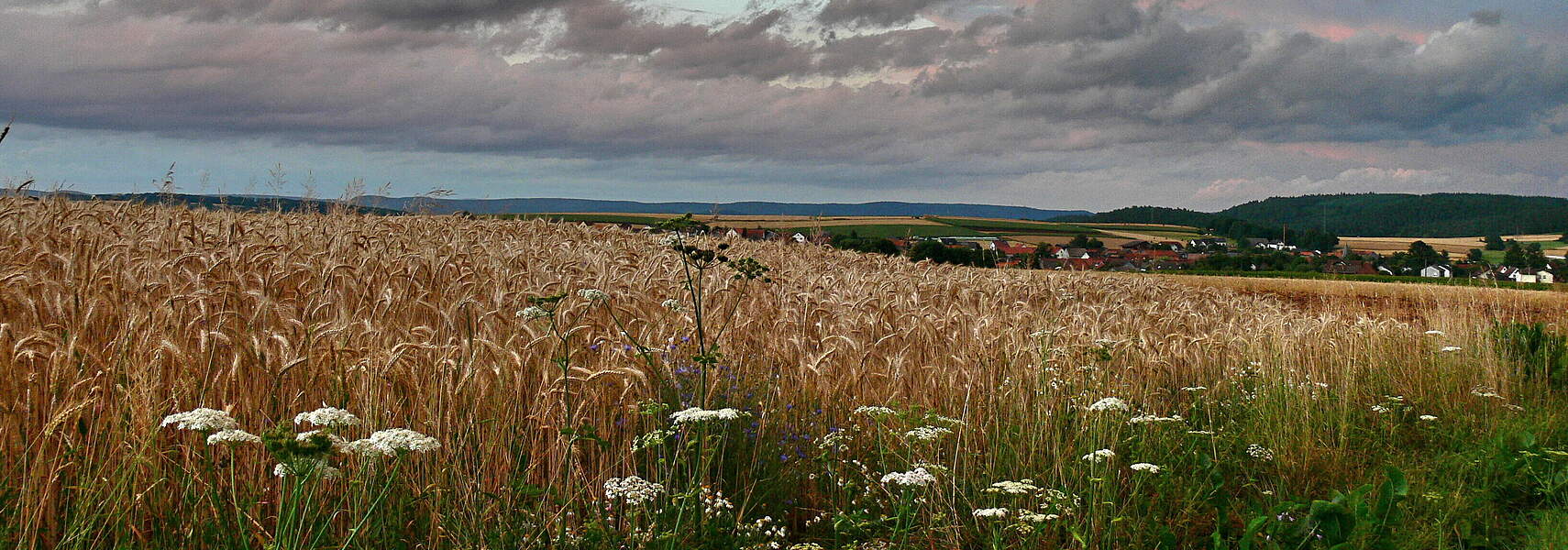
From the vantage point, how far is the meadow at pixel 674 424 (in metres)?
3.49

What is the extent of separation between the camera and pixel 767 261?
15523 millimetres

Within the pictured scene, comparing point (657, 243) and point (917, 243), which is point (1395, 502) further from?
point (917, 243)

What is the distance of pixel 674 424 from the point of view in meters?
4.07

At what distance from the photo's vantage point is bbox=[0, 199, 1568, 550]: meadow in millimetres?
3486

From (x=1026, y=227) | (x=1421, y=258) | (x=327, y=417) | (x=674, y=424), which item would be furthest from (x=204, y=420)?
(x=1026, y=227)

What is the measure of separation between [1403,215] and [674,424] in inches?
7963

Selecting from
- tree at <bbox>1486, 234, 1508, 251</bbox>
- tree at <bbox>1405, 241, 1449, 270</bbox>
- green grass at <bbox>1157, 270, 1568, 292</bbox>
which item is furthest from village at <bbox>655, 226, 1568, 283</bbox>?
tree at <bbox>1486, 234, 1508, 251</bbox>

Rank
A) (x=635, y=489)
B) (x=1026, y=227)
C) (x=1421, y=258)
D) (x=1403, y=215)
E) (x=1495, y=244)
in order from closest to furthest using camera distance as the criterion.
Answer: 1. (x=635, y=489)
2. (x=1421, y=258)
3. (x=1026, y=227)
4. (x=1495, y=244)
5. (x=1403, y=215)

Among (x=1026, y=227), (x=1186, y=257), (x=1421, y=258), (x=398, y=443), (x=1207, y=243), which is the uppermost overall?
(x=398, y=443)

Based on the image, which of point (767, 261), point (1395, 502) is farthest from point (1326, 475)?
point (767, 261)

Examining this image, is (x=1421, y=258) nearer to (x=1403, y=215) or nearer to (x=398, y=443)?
(x=398, y=443)

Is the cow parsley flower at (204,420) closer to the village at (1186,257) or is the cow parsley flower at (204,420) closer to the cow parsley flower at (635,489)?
the cow parsley flower at (635,489)

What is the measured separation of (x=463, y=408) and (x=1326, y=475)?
5.33 meters

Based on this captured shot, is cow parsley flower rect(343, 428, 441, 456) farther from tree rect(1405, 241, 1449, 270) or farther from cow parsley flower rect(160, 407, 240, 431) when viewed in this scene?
tree rect(1405, 241, 1449, 270)
